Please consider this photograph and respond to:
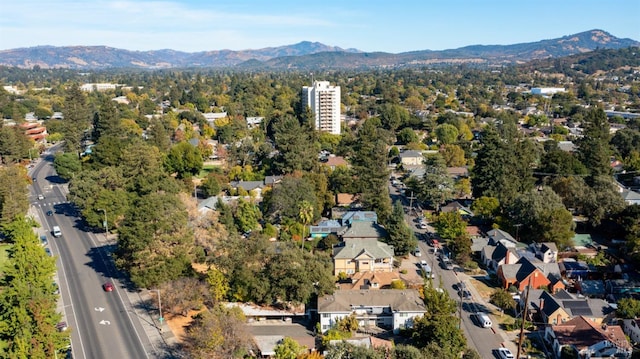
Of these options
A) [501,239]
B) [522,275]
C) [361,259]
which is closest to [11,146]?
[361,259]

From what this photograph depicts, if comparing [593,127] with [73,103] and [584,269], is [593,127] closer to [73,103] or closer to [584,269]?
[584,269]

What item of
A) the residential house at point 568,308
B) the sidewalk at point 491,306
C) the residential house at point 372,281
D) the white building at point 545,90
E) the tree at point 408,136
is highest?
the white building at point 545,90

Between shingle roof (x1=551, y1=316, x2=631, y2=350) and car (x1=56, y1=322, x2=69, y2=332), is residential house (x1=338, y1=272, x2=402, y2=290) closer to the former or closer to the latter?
shingle roof (x1=551, y1=316, x2=631, y2=350)

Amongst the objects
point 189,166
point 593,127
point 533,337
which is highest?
point 593,127

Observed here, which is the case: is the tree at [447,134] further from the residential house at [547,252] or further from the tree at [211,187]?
the residential house at [547,252]

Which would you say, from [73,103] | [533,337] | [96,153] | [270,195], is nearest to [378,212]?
[270,195]

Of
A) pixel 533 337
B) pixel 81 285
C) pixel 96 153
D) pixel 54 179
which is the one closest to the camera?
pixel 533 337

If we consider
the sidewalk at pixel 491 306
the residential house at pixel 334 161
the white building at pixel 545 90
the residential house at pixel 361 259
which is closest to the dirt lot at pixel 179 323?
the residential house at pixel 361 259
